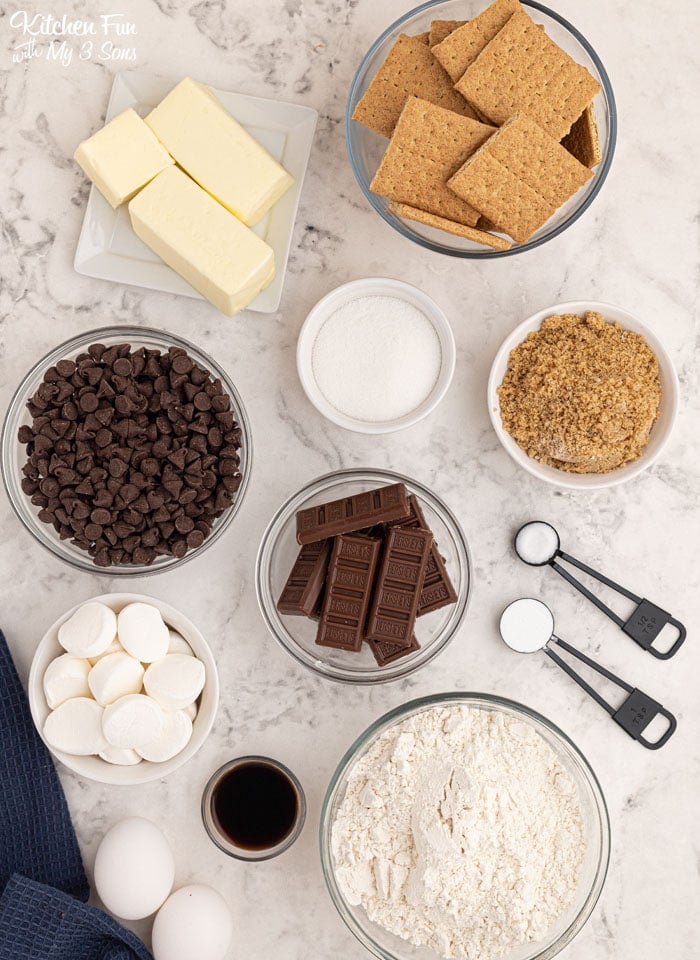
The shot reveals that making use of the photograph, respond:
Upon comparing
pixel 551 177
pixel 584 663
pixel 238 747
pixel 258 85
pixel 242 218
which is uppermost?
pixel 551 177

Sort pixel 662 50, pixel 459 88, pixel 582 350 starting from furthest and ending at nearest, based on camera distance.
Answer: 1. pixel 662 50
2. pixel 582 350
3. pixel 459 88

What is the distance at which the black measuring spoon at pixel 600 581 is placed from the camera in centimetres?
187

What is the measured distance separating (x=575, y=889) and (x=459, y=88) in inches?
64.2

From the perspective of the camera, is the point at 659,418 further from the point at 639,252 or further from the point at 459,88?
the point at 459,88

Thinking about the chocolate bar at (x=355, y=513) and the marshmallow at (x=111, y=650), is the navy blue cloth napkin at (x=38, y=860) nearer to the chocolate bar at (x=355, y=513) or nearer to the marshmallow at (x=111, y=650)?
the marshmallow at (x=111, y=650)

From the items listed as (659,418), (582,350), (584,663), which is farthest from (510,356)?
(584,663)

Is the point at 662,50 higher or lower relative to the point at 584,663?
higher

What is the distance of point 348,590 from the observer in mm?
1682

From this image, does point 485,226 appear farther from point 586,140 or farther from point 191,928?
point 191,928

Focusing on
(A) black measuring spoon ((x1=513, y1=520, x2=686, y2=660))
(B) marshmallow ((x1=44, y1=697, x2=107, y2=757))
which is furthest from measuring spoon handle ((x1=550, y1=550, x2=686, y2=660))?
(B) marshmallow ((x1=44, y1=697, x2=107, y2=757))

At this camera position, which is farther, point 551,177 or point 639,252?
point 639,252

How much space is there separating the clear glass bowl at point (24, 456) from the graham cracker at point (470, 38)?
0.77 m

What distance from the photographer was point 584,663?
6.14 feet

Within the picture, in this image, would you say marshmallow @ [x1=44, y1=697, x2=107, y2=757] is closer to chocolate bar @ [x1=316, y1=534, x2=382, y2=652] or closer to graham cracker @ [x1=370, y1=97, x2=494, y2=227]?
chocolate bar @ [x1=316, y1=534, x2=382, y2=652]
